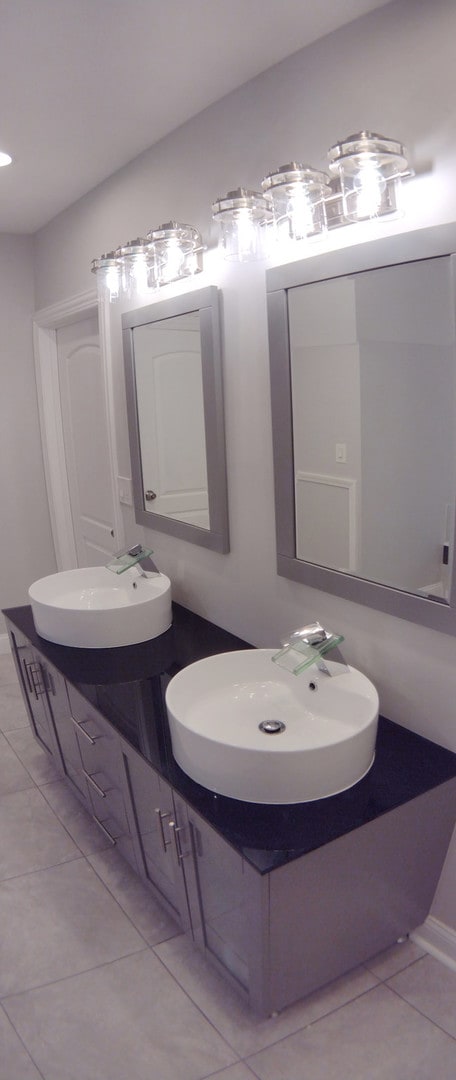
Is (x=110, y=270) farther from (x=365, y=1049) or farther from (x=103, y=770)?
(x=365, y=1049)

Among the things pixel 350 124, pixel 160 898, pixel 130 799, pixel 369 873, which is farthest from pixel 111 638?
pixel 350 124

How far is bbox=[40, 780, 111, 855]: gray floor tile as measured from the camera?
7.76ft

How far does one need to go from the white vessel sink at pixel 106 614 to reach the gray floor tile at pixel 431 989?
4.03 feet

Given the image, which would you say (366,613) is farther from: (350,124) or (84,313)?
(84,313)

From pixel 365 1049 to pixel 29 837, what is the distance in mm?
1303

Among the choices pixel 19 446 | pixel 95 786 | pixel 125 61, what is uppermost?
pixel 125 61

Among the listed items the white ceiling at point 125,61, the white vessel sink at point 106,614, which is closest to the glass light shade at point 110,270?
the white ceiling at point 125,61

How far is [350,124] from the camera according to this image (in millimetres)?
1635

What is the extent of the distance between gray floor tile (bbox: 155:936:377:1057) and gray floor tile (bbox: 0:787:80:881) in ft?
2.00

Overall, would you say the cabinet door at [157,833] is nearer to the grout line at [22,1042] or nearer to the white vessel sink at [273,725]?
the white vessel sink at [273,725]

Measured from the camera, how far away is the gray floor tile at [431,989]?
5.49 ft

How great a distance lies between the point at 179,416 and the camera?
249cm

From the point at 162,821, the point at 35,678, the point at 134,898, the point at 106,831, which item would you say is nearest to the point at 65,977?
the point at 134,898

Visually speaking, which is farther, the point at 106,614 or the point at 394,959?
the point at 106,614
